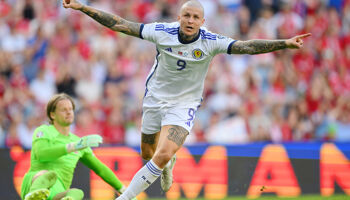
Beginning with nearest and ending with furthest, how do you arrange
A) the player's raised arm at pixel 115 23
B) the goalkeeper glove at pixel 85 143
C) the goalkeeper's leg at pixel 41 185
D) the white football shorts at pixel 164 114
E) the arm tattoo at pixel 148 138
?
the goalkeeper's leg at pixel 41 185
the goalkeeper glove at pixel 85 143
the player's raised arm at pixel 115 23
the white football shorts at pixel 164 114
the arm tattoo at pixel 148 138

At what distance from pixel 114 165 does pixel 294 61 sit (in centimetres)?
682

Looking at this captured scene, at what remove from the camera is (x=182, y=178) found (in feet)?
36.8

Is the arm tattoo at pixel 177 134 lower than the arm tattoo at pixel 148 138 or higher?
higher

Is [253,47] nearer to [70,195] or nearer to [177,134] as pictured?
[177,134]

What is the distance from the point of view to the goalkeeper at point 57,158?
293 inches

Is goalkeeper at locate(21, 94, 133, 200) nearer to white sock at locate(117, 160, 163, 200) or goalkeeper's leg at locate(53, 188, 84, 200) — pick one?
goalkeeper's leg at locate(53, 188, 84, 200)

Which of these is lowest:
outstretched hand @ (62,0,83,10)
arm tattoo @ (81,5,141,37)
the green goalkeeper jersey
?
the green goalkeeper jersey

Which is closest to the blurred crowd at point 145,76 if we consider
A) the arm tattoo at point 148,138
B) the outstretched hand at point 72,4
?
the arm tattoo at point 148,138

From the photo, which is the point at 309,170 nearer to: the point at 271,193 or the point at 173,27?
the point at 271,193

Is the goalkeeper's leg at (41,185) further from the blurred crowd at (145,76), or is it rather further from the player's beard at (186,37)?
the blurred crowd at (145,76)

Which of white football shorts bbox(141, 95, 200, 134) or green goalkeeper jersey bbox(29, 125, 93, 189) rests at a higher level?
white football shorts bbox(141, 95, 200, 134)

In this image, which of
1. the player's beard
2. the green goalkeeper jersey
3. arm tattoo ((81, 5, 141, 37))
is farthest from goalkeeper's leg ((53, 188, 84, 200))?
the player's beard

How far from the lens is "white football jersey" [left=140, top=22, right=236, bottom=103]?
812 centimetres

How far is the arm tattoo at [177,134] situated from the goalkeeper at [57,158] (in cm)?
84
